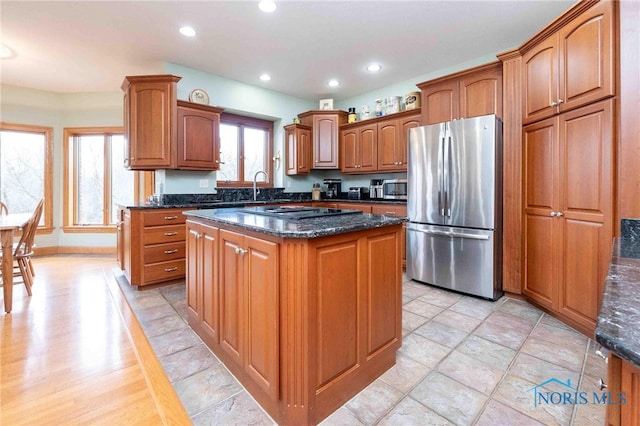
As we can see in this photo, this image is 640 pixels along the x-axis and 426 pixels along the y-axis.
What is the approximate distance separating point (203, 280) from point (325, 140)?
135 inches

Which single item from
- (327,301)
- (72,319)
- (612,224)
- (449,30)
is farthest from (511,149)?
(72,319)

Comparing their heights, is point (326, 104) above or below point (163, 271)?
above

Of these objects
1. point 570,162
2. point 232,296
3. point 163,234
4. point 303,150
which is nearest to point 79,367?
point 232,296

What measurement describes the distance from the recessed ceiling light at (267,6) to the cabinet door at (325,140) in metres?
2.28

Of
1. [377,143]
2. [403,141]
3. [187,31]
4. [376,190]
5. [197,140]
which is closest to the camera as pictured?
[187,31]

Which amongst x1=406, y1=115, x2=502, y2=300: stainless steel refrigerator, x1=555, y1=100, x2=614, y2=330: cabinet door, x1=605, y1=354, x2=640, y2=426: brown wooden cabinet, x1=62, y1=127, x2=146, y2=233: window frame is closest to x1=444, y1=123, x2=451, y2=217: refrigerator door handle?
x1=406, y1=115, x2=502, y2=300: stainless steel refrigerator

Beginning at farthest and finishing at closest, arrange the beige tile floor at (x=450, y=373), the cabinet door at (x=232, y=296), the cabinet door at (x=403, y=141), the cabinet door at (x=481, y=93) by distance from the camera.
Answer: the cabinet door at (x=403, y=141), the cabinet door at (x=481, y=93), the cabinet door at (x=232, y=296), the beige tile floor at (x=450, y=373)

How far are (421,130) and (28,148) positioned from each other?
6.05m

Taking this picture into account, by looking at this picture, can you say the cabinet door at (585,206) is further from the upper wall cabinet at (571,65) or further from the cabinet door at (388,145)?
the cabinet door at (388,145)

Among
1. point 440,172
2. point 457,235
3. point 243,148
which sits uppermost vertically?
point 243,148

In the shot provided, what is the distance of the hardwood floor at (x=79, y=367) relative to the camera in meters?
1.43

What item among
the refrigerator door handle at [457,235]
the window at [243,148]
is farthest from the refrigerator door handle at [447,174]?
the window at [243,148]

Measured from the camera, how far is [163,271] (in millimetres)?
3277

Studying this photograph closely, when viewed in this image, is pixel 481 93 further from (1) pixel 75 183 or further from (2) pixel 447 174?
(1) pixel 75 183
